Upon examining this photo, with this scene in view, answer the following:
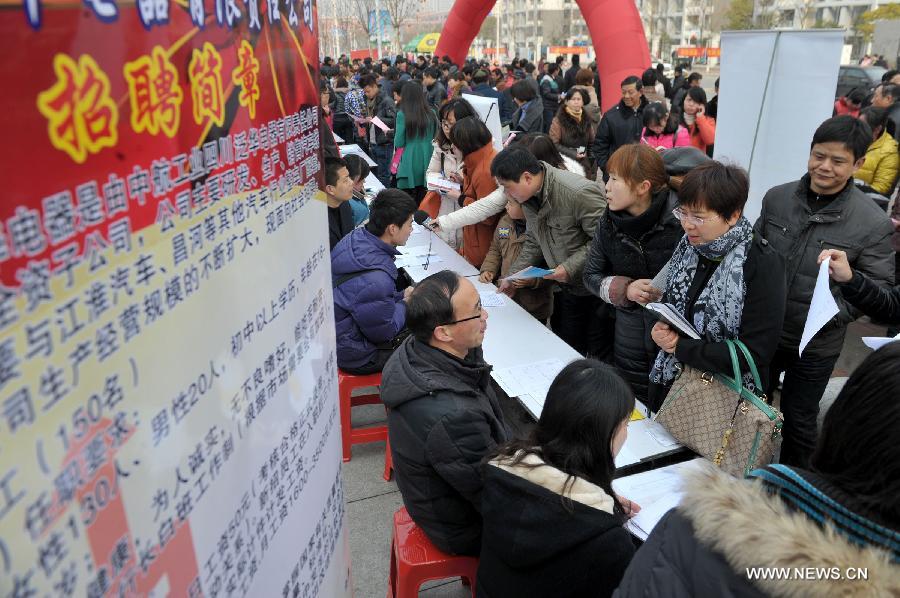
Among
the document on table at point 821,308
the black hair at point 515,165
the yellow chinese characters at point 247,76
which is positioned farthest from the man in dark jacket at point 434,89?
the yellow chinese characters at point 247,76

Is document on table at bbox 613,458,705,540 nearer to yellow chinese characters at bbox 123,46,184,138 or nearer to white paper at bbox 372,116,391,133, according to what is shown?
yellow chinese characters at bbox 123,46,184,138

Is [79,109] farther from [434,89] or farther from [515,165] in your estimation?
[434,89]

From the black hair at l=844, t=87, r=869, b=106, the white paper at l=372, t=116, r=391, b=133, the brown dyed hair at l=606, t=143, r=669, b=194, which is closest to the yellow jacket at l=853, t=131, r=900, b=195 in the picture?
the black hair at l=844, t=87, r=869, b=106

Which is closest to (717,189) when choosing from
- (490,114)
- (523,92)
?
(490,114)

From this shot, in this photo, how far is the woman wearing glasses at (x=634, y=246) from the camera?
2389 millimetres

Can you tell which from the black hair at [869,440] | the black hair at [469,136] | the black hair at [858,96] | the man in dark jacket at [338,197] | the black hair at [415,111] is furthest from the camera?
the black hair at [858,96]

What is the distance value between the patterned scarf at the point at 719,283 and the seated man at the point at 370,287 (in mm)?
1282

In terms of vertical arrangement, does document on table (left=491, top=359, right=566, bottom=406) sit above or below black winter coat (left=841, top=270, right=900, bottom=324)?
below

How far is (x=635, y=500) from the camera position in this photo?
187cm

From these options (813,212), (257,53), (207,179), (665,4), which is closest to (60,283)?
(207,179)

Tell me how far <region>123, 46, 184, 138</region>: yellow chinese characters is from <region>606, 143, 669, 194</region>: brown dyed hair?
1.99 metres

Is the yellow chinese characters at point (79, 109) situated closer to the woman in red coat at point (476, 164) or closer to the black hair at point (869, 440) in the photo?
the black hair at point (869, 440)

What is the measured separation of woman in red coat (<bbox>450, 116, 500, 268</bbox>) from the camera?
3.81 m

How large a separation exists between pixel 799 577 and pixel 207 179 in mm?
905
